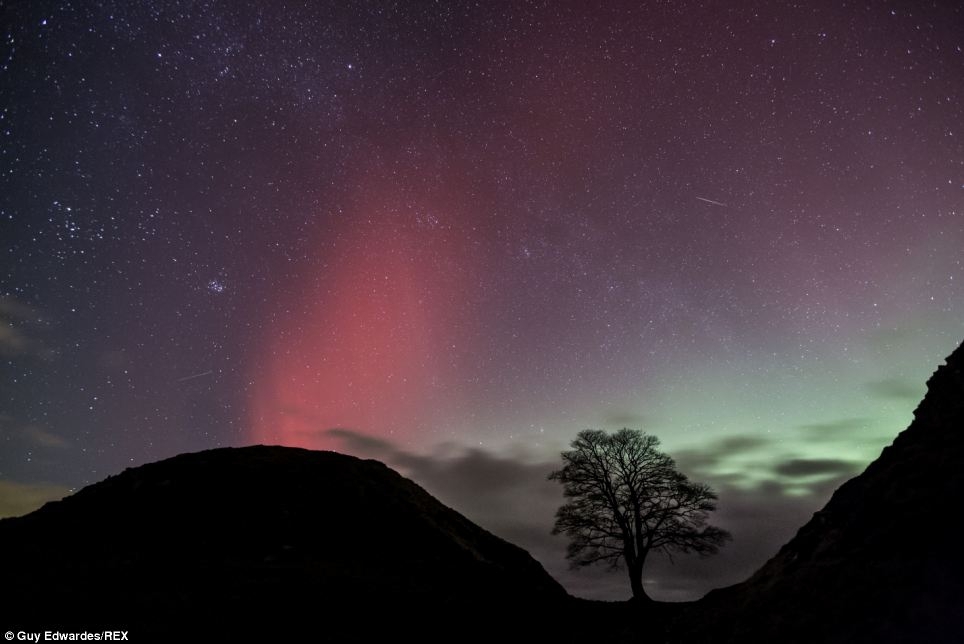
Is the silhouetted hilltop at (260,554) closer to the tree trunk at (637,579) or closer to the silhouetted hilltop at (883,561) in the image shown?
the tree trunk at (637,579)

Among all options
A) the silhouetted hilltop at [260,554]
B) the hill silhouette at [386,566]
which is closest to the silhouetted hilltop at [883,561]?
the hill silhouette at [386,566]

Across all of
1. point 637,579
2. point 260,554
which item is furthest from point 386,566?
point 637,579

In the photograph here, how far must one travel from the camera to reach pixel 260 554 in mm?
17312

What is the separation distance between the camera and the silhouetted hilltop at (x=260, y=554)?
12.7 meters

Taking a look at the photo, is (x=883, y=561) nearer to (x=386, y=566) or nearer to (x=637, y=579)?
(x=386, y=566)

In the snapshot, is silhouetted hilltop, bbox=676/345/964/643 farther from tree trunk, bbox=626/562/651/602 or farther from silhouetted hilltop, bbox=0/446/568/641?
tree trunk, bbox=626/562/651/602

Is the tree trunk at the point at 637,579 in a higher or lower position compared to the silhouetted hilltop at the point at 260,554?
lower

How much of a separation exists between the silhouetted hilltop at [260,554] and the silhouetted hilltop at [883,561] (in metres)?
8.12

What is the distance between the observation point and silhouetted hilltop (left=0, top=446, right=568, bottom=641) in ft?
41.7

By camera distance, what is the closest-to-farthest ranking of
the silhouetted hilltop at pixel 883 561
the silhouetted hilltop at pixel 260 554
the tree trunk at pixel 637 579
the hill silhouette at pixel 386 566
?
the silhouetted hilltop at pixel 883 561 → the hill silhouette at pixel 386 566 → the silhouetted hilltop at pixel 260 554 → the tree trunk at pixel 637 579

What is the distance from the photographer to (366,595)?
14.8 metres

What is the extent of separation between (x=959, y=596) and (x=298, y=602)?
14.4m

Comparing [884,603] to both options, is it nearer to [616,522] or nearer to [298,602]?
[298,602]

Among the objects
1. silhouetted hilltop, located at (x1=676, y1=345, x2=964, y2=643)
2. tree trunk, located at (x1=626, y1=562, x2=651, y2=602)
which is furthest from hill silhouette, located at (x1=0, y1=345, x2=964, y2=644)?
tree trunk, located at (x1=626, y1=562, x2=651, y2=602)
